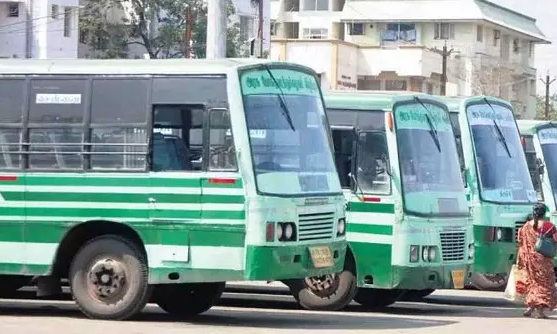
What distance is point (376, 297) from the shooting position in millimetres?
18641

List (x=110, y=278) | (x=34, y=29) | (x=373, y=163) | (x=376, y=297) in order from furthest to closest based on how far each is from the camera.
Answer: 1. (x=34, y=29)
2. (x=376, y=297)
3. (x=373, y=163)
4. (x=110, y=278)

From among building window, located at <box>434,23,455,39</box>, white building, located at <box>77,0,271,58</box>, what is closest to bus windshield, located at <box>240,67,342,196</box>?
white building, located at <box>77,0,271,58</box>

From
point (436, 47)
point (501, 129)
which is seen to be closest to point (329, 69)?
point (436, 47)

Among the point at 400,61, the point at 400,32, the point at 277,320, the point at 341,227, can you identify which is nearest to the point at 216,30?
the point at 277,320

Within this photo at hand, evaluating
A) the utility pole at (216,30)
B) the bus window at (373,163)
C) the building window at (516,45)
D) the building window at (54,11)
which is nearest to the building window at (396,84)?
the building window at (516,45)

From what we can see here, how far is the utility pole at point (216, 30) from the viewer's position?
77.5ft

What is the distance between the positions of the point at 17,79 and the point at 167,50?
4685cm

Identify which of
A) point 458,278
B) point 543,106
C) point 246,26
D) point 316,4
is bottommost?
point 458,278

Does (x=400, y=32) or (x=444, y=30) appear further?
(x=400, y=32)

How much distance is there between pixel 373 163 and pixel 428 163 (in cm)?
70

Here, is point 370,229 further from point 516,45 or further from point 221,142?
point 516,45

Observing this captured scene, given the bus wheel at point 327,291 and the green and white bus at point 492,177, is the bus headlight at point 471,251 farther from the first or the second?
the bus wheel at point 327,291

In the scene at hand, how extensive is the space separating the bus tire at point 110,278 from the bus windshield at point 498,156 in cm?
620

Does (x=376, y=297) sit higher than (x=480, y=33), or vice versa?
(x=480, y=33)
